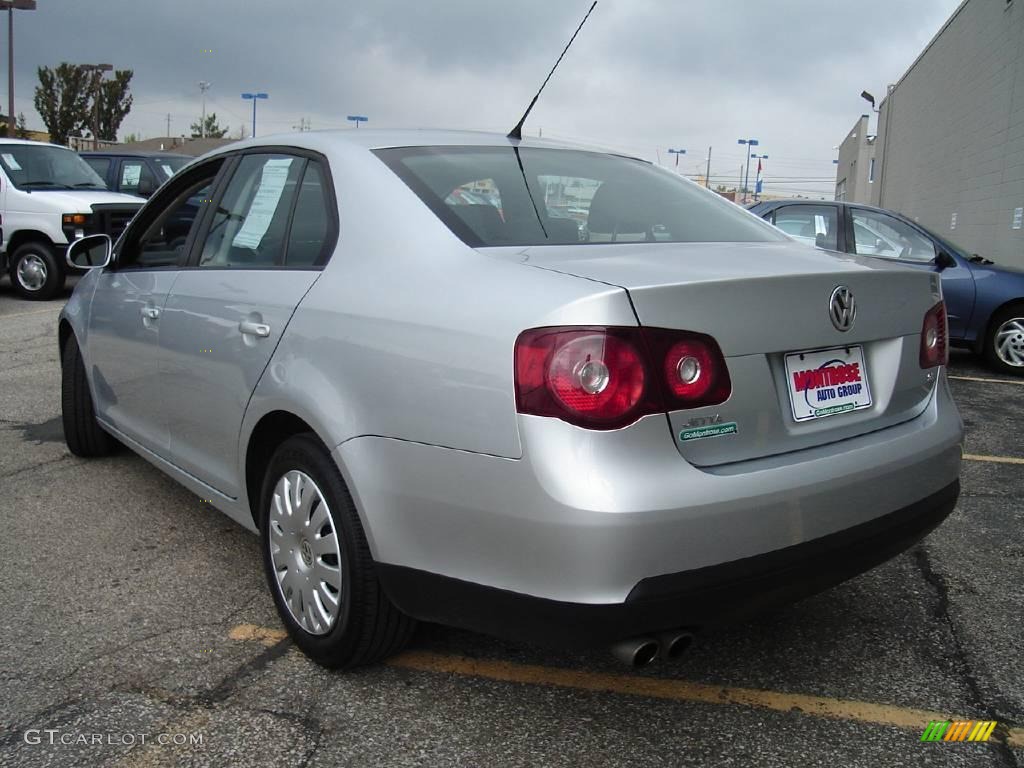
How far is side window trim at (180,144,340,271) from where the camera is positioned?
9.59 ft

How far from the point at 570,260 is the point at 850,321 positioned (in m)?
0.77

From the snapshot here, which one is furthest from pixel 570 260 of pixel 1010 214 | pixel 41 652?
pixel 1010 214

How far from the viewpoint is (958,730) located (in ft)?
8.40

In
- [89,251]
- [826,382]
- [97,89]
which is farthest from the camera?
[97,89]

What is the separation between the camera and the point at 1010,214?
16.2 m

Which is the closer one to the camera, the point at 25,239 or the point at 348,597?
the point at 348,597

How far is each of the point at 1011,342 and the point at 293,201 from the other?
313 inches

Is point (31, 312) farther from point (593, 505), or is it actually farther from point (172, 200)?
point (593, 505)

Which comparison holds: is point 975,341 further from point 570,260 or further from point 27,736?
point 27,736

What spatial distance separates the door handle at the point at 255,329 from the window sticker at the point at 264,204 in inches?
14.3

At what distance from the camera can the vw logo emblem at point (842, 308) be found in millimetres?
2477

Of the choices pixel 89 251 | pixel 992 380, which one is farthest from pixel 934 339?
pixel 992 380

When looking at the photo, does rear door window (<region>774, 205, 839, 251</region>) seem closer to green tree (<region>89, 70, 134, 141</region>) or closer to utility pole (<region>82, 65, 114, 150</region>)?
utility pole (<region>82, 65, 114, 150</region>)

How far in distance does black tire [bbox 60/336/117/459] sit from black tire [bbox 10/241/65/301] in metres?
8.34
